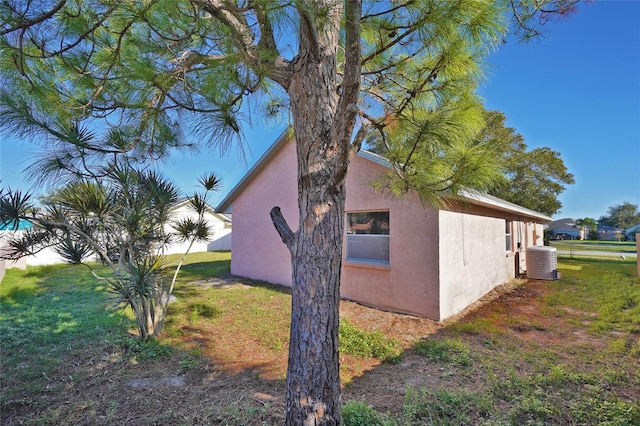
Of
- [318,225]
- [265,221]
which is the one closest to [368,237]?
[265,221]

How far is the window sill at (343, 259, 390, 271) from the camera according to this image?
275 inches

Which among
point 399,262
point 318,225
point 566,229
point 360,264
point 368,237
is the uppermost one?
point 566,229

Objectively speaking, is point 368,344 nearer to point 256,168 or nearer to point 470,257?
point 470,257

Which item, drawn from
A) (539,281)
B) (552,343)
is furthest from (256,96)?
(539,281)

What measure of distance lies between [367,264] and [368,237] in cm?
70

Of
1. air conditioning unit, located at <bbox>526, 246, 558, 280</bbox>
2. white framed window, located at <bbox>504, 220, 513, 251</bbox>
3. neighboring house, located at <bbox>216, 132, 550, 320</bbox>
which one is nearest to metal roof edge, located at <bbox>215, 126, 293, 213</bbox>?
neighboring house, located at <bbox>216, 132, 550, 320</bbox>

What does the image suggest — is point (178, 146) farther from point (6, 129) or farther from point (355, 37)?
point (355, 37)

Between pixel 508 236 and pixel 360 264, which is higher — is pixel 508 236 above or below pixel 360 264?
above

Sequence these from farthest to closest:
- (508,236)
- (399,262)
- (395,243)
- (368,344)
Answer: (508,236), (395,243), (399,262), (368,344)

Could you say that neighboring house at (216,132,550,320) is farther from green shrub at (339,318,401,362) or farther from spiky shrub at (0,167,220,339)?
spiky shrub at (0,167,220,339)

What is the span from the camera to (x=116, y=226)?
462 cm

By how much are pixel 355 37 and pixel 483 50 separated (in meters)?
2.05

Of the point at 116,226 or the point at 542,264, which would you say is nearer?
the point at 116,226

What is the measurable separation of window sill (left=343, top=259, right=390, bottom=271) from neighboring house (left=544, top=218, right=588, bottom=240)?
2140 inches
